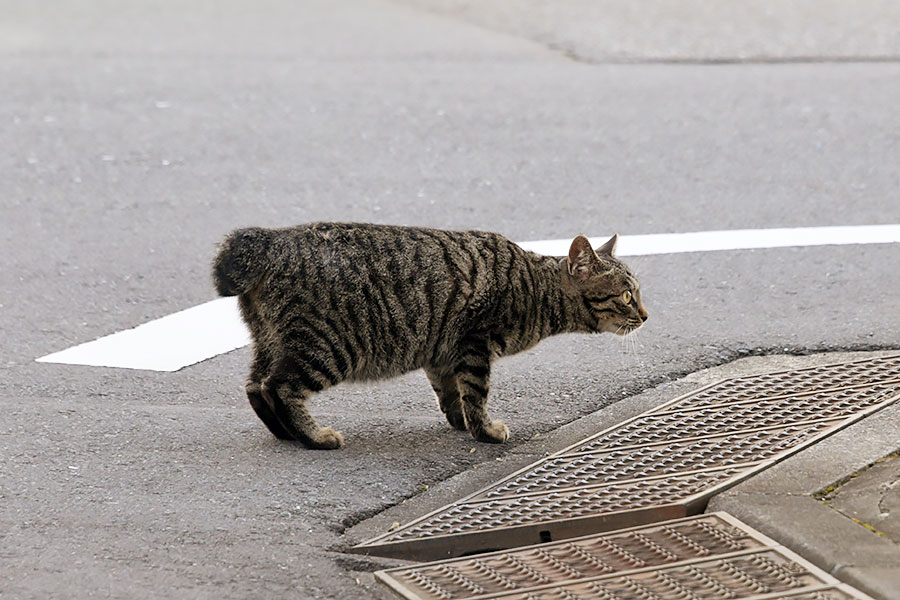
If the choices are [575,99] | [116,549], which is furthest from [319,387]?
[575,99]

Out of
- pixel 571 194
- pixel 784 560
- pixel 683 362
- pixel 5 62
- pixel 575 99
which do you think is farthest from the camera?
pixel 5 62

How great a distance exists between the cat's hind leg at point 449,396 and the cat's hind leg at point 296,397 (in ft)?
1.65

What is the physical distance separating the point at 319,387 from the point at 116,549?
1137 mm

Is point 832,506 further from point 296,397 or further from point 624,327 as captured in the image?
point 296,397

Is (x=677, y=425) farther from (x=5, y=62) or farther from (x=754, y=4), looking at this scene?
(x=754, y=4)

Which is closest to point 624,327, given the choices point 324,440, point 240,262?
point 324,440

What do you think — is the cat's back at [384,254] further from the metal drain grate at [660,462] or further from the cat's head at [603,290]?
the metal drain grate at [660,462]

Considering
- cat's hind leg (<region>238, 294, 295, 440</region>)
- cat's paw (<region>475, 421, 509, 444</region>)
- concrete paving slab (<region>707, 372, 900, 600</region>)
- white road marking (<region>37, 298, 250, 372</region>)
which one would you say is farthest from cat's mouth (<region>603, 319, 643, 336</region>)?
white road marking (<region>37, 298, 250, 372</region>)

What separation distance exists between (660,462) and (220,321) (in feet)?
8.09

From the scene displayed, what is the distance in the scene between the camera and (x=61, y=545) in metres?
3.83

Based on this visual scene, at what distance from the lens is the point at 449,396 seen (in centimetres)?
498

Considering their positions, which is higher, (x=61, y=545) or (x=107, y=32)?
(x=107, y=32)

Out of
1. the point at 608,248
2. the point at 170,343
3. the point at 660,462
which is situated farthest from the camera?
the point at 170,343

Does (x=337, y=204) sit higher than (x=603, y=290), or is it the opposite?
(x=603, y=290)
